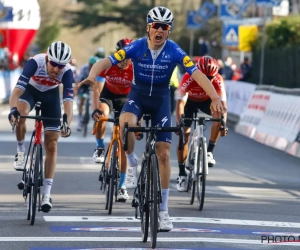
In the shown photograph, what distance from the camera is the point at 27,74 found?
11.6 meters

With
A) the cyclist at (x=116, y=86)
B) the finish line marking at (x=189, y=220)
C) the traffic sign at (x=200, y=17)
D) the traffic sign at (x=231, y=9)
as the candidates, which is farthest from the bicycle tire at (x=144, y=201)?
the traffic sign at (x=200, y=17)

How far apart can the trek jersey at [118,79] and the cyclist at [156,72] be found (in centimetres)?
270

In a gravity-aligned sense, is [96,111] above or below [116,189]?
above

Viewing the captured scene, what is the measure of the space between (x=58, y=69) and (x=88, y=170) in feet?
18.7

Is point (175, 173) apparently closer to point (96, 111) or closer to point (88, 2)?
point (96, 111)

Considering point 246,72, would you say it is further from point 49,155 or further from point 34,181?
point 34,181

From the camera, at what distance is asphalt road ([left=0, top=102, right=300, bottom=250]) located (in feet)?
33.1

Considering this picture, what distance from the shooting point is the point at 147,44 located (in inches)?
416

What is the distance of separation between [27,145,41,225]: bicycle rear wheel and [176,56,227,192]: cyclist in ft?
8.63

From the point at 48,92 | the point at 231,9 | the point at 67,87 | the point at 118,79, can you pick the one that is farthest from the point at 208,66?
the point at 231,9

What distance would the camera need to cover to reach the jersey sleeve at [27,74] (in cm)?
1160

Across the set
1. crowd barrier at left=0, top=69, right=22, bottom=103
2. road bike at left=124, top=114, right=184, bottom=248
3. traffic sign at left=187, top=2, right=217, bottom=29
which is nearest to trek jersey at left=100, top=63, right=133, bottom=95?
road bike at left=124, top=114, right=184, bottom=248

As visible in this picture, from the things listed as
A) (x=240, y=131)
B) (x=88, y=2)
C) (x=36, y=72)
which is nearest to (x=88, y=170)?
(x=36, y=72)

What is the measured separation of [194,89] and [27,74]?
292 cm
